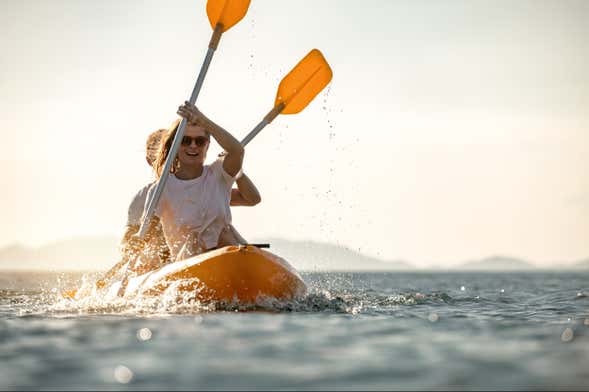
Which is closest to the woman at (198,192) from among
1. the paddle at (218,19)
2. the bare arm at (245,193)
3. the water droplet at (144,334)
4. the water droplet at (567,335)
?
the bare arm at (245,193)

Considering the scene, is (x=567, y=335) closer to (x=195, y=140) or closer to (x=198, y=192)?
(x=198, y=192)

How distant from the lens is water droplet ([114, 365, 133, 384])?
3.46 metres

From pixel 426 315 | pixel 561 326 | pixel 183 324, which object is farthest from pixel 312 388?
pixel 426 315

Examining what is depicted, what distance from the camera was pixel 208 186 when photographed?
8086 millimetres

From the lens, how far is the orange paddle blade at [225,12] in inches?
369

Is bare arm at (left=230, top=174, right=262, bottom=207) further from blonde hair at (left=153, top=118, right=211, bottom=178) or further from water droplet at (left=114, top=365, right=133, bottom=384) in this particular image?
water droplet at (left=114, top=365, right=133, bottom=384)

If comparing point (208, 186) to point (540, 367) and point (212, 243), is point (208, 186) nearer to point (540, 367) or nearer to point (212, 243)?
point (212, 243)

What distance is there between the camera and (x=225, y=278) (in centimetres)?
696

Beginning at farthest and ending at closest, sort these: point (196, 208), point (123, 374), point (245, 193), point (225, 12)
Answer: point (225, 12) → point (245, 193) → point (196, 208) → point (123, 374)

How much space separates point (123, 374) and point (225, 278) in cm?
335

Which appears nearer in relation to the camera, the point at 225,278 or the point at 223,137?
the point at 225,278

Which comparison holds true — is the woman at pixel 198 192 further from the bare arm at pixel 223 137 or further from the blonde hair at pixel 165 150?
the blonde hair at pixel 165 150

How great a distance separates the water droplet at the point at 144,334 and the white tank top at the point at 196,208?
9.02 feet

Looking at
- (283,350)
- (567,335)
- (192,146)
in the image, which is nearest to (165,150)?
(192,146)
